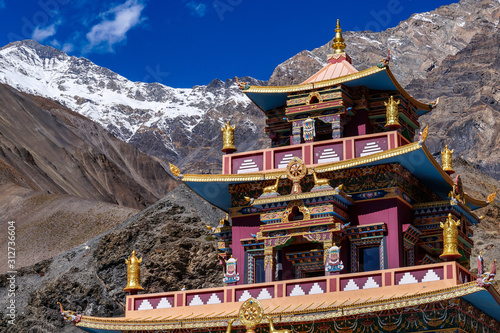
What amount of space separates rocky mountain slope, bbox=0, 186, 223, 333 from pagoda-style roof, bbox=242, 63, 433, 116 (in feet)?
Answer: 82.8

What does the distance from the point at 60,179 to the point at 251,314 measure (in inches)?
3870

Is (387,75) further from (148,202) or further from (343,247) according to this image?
(148,202)

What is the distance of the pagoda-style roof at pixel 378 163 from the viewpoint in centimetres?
2661

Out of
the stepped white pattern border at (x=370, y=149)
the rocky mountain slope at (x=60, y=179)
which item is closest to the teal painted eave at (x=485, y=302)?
the stepped white pattern border at (x=370, y=149)

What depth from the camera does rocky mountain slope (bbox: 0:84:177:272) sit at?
275 feet

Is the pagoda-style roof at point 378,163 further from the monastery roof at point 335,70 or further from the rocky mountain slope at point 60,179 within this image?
the rocky mountain slope at point 60,179

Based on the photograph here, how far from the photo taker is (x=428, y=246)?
29.0 metres

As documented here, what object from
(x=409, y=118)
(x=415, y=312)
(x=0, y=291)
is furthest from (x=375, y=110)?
(x=0, y=291)

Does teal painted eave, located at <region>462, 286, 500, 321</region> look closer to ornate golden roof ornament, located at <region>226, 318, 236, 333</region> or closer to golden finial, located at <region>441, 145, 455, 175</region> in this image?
golden finial, located at <region>441, 145, 455, 175</region>

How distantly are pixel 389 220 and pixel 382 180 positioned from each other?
1293mm

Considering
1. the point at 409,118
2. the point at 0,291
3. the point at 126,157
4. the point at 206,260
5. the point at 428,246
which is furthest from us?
the point at 126,157

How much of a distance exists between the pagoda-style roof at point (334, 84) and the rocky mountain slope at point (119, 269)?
25.2 m
